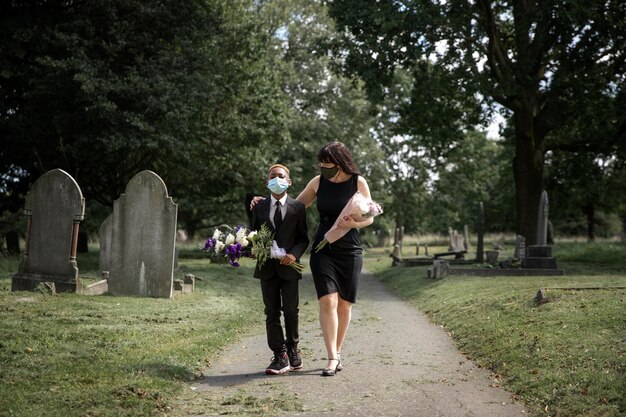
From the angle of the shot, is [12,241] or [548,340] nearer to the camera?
[548,340]

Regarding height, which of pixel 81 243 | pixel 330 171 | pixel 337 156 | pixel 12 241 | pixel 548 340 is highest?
pixel 337 156

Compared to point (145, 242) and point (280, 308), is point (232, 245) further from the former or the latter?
point (145, 242)

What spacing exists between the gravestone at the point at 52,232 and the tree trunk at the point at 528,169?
1680 cm

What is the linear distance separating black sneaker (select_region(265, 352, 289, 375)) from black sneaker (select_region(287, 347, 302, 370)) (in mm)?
162

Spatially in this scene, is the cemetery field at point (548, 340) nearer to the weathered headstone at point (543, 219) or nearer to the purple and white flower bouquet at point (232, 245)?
the purple and white flower bouquet at point (232, 245)

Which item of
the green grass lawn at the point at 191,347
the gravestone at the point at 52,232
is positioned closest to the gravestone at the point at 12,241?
the green grass lawn at the point at 191,347

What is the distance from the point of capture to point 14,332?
9055 millimetres

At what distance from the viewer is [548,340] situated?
888 centimetres

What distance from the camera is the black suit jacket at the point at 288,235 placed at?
27.1 ft

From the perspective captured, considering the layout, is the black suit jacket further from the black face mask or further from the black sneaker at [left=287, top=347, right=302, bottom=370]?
the black sneaker at [left=287, top=347, right=302, bottom=370]

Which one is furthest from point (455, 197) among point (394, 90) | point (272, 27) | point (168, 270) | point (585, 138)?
point (168, 270)

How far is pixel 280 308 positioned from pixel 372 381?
4.75 ft

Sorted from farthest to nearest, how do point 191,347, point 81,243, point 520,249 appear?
1. point 81,243
2. point 520,249
3. point 191,347

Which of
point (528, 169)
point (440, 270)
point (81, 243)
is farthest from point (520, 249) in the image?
point (81, 243)
